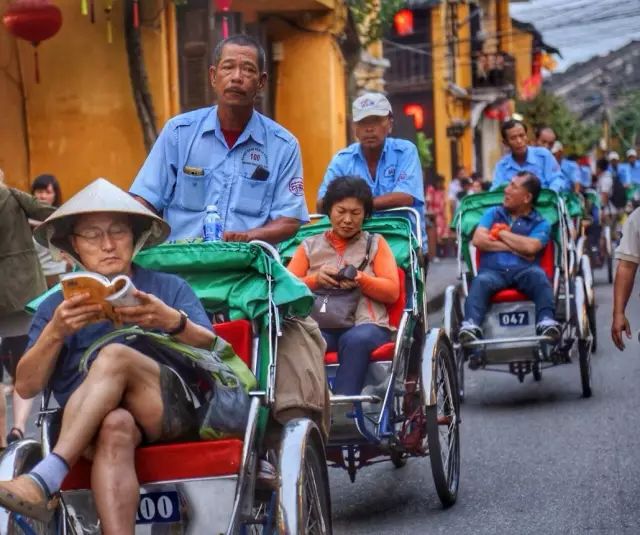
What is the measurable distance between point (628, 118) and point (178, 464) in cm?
6610

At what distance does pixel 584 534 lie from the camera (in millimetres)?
6535

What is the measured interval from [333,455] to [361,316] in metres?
0.71

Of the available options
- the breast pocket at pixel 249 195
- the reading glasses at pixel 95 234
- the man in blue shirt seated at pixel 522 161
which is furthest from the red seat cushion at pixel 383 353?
the man in blue shirt seated at pixel 522 161

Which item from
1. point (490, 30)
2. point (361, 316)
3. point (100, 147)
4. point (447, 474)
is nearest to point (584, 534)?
point (447, 474)

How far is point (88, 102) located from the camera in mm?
16953

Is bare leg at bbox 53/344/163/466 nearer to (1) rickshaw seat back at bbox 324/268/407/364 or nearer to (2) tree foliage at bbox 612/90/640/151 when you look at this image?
(1) rickshaw seat back at bbox 324/268/407/364

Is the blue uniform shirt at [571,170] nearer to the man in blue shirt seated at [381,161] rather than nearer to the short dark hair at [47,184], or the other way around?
the short dark hair at [47,184]

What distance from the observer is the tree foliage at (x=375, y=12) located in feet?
70.4

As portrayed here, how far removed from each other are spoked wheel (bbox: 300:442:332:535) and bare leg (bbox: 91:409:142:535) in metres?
0.54

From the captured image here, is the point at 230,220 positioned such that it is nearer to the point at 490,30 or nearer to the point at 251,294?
the point at 251,294

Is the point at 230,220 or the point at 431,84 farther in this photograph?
the point at 431,84

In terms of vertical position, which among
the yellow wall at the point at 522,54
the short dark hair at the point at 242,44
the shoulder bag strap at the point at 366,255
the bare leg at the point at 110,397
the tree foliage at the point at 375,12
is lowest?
the bare leg at the point at 110,397

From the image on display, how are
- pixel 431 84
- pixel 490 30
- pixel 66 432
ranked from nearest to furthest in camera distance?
pixel 66 432 → pixel 431 84 → pixel 490 30

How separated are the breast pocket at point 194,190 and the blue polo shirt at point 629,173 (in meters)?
23.7
